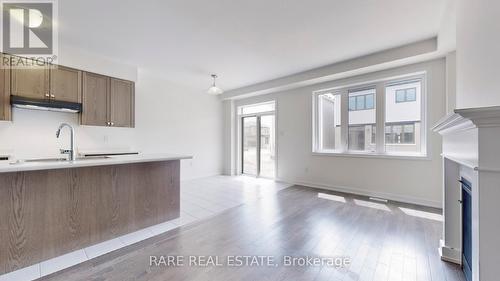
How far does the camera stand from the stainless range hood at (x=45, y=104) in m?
2.94

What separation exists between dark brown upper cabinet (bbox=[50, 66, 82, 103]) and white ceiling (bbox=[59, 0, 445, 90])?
1.54 ft

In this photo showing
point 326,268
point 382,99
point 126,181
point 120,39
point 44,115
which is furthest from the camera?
point 382,99

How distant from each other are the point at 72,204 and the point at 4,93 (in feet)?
7.03

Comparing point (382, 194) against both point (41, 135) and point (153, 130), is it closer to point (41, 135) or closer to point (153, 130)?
point (153, 130)

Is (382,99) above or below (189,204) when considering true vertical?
above

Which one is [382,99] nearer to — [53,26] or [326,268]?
[326,268]

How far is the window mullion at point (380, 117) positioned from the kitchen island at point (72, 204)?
3.83m

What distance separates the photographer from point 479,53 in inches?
57.7

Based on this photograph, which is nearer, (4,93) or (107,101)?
(4,93)

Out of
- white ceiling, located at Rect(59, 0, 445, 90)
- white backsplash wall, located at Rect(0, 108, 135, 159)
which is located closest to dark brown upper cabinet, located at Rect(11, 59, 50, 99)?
white backsplash wall, located at Rect(0, 108, 135, 159)

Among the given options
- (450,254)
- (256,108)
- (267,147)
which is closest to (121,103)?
(256,108)

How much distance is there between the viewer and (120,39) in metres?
3.18

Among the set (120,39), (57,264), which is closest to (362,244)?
(57,264)

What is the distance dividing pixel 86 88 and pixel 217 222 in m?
3.23
